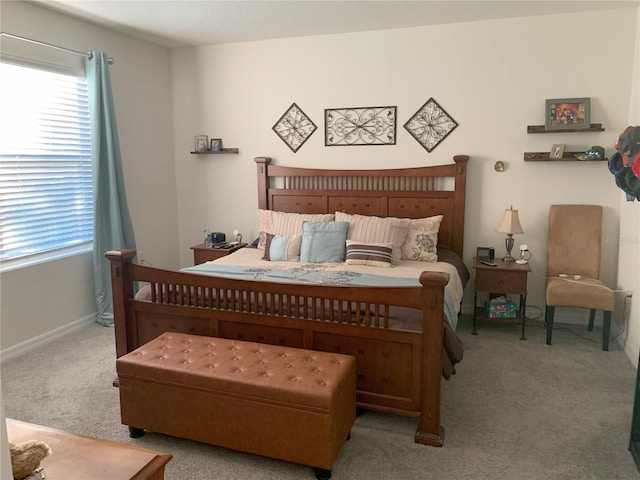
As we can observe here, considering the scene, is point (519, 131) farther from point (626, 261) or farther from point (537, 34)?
point (626, 261)

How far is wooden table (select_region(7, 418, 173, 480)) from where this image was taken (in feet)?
4.39

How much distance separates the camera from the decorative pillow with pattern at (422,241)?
3992 millimetres

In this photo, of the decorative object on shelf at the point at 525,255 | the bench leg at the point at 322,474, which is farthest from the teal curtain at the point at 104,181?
the decorative object on shelf at the point at 525,255

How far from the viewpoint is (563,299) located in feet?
12.2

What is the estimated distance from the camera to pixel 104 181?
4246 mm

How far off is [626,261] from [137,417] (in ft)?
12.0

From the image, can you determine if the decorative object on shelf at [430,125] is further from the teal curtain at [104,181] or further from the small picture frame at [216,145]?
the teal curtain at [104,181]

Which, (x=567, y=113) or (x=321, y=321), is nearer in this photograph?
(x=321, y=321)

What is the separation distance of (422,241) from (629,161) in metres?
2.07

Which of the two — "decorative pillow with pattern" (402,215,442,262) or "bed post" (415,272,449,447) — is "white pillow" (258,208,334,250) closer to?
"decorative pillow with pattern" (402,215,442,262)

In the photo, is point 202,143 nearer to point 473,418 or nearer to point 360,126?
point 360,126

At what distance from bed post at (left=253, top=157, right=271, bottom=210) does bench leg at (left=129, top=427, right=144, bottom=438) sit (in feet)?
9.19

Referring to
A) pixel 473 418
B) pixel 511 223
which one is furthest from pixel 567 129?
pixel 473 418

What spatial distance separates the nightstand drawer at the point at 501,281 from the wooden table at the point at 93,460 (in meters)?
3.14
